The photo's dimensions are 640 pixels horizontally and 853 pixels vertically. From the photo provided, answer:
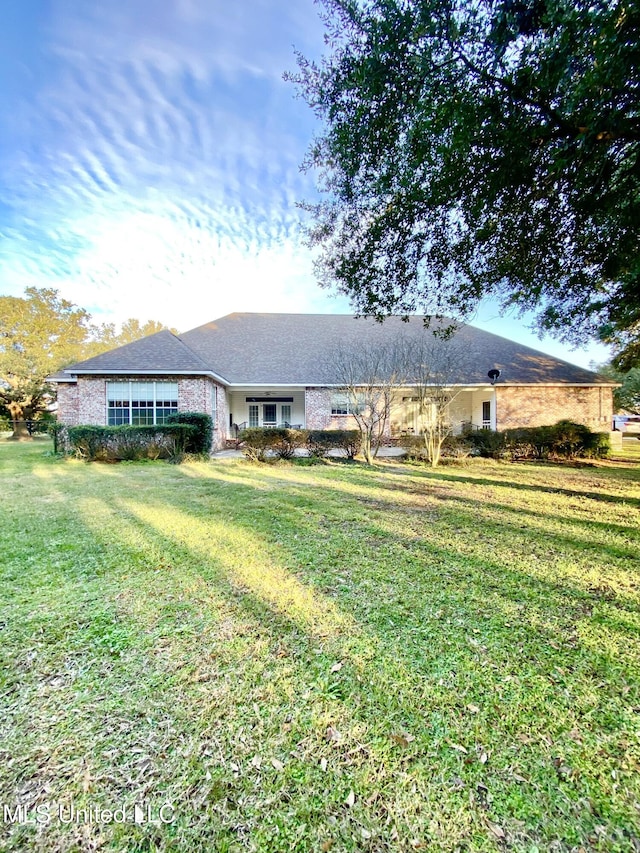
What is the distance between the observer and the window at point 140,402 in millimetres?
14562

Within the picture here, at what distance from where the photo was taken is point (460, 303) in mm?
7609

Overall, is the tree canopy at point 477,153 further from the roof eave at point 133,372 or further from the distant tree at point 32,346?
the distant tree at point 32,346

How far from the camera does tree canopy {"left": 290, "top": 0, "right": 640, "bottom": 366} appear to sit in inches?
155

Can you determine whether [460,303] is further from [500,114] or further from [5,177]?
[5,177]

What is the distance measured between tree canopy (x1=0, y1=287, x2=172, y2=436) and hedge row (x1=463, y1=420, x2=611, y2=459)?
28.3 m

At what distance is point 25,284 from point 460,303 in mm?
33426

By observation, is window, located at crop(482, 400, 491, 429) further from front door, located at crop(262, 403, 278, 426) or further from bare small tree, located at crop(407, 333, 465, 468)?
front door, located at crop(262, 403, 278, 426)

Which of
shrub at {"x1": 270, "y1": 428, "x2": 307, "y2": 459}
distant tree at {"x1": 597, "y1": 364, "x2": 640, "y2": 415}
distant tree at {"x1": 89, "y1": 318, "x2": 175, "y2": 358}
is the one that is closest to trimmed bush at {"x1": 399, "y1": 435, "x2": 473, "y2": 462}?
shrub at {"x1": 270, "y1": 428, "x2": 307, "y2": 459}

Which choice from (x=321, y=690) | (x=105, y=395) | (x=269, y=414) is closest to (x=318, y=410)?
(x=269, y=414)

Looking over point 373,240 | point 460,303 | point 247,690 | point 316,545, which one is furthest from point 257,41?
point 247,690

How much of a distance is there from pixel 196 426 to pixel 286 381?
244 inches

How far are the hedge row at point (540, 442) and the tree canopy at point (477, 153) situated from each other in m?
5.93

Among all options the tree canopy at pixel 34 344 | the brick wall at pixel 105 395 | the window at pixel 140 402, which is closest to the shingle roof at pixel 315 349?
the brick wall at pixel 105 395

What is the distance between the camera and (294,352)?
19.9 m
